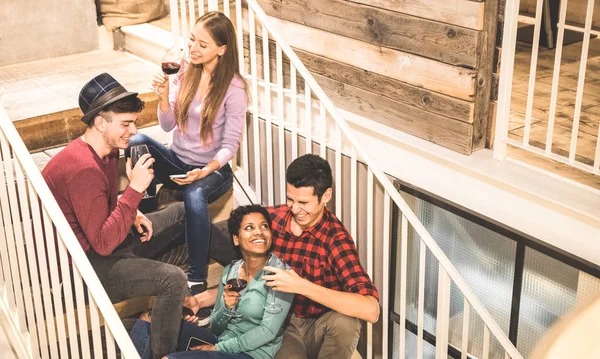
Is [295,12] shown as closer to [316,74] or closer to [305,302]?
[316,74]

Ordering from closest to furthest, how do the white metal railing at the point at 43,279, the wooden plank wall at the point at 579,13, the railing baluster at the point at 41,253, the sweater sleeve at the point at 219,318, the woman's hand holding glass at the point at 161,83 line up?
1. the white metal railing at the point at 43,279
2. the railing baluster at the point at 41,253
3. the sweater sleeve at the point at 219,318
4. the woman's hand holding glass at the point at 161,83
5. the wooden plank wall at the point at 579,13

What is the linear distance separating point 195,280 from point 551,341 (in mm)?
2902

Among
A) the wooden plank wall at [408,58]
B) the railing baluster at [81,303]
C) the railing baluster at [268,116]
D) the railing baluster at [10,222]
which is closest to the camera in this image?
the railing baluster at [81,303]

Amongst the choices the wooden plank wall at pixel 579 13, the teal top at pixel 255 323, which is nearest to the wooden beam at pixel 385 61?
the teal top at pixel 255 323

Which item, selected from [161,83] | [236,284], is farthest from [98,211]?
[161,83]

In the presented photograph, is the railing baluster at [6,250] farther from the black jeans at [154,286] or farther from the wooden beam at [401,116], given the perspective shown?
the wooden beam at [401,116]

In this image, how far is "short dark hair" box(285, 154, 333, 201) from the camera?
2691mm

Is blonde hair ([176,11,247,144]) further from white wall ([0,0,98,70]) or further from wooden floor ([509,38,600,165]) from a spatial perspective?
white wall ([0,0,98,70])

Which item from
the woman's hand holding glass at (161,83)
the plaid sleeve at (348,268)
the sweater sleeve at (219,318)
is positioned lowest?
the sweater sleeve at (219,318)

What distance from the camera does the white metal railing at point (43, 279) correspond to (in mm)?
1836

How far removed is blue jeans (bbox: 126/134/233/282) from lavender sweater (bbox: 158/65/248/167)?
0.07 m

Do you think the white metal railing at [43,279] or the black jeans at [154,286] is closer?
the white metal railing at [43,279]

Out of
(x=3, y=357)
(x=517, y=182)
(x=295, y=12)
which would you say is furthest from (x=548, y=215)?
(x=3, y=357)

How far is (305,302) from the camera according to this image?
275 cm
